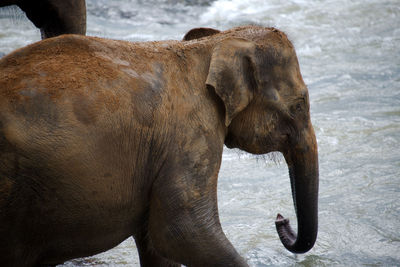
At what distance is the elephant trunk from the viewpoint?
3.90 m

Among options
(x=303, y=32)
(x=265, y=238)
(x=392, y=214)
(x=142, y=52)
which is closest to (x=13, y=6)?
(x=142, y=52)

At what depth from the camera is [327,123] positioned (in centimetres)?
846

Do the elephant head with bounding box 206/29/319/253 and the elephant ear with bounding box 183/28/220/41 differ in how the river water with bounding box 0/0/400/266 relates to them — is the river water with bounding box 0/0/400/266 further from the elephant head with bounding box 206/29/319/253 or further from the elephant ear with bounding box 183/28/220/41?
the elephant ear with bounding box 183/28/220/41

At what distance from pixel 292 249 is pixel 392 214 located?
191 centimetres

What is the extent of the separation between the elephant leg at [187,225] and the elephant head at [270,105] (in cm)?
43

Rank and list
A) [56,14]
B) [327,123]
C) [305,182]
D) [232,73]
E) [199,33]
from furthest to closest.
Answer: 1. [327,123]
2. [56,14]
3. [199,33]
4. [305,182]
5. [232,73]

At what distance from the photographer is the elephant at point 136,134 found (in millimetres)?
3102

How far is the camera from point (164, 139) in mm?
3445

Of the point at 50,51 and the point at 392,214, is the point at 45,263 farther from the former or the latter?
the point at 392,214

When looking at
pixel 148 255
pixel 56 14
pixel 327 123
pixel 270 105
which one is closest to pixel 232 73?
pixel 270 105

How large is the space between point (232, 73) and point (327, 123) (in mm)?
5139

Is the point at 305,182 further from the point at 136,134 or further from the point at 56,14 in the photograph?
the point at 56,14

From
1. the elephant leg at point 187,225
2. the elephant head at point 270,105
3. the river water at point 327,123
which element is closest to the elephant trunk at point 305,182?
the elephant head at point 270,105

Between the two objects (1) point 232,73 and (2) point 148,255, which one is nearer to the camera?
(1) point 232,73
